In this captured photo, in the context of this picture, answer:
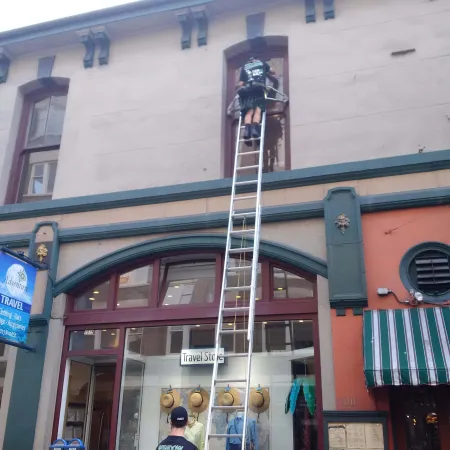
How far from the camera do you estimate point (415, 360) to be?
6.50 m

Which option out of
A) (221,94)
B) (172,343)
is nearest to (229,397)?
(172,343)

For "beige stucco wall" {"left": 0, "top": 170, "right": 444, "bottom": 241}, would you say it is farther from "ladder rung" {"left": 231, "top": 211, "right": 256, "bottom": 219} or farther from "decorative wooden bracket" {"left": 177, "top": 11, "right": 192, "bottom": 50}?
"decorative wooden bracket" {"left": 177, "top": 11, "right": 192, "bottom": 50}

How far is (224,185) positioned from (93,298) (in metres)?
2.96

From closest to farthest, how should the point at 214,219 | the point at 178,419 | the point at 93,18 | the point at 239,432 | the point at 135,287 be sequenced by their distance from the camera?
the point at 178,419 → the point at 239,432 → the point at 214,219 → the point at 135,287 → the point at 93,18

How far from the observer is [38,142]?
11094 mm

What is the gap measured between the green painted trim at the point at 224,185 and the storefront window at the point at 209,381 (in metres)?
2.14

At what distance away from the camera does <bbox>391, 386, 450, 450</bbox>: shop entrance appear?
6.92 meters

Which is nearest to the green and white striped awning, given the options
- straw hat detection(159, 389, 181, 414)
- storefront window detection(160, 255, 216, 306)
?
storefront window detection(160, 255, 216, 306)

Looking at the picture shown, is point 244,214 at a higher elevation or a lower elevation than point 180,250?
higher

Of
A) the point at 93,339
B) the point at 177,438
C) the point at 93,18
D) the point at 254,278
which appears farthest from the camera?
the point at 93,18

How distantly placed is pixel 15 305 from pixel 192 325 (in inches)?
104

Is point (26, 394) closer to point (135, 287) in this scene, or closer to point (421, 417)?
point (135, 287)

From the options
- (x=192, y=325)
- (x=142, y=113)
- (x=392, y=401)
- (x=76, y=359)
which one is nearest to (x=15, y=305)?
(x=76, y=359)

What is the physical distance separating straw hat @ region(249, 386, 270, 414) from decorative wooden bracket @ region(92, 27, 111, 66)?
23.1ft
